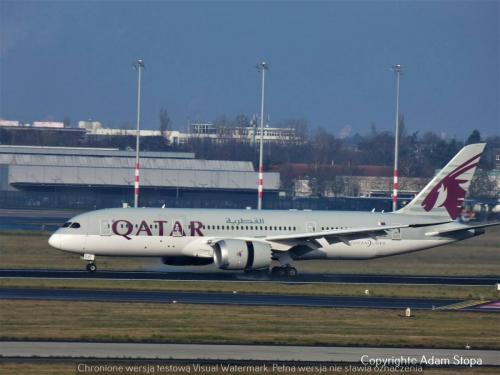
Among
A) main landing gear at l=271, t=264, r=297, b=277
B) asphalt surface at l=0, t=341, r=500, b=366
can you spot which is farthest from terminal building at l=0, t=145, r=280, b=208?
asphalt surface at l=0, t=341, r=500, b=366

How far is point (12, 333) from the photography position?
30078 mm

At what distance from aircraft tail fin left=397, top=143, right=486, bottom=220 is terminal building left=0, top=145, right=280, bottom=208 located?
180ft

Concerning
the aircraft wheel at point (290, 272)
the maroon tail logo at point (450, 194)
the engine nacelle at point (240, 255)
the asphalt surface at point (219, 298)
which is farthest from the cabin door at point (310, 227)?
the asphalt surface at point (219, 298)

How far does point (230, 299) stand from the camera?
133 feet

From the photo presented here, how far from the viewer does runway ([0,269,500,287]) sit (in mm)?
48716

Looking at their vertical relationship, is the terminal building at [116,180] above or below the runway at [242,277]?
above

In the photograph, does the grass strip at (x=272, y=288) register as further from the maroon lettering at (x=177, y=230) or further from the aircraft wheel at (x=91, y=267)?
the maroon lettering at (x=177, y=230)

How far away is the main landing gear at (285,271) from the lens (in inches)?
2073

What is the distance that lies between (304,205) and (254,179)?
521 inches

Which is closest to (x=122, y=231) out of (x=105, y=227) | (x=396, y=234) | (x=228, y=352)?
(x=105, y=227)

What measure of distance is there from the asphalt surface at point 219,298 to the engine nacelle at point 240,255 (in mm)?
8131

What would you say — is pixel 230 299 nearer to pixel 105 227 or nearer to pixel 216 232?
pixel 216 232

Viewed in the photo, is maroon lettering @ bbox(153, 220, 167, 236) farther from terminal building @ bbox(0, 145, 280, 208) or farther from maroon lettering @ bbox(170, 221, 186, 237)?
terminal building @ bbox(0, 145, 280, 208)

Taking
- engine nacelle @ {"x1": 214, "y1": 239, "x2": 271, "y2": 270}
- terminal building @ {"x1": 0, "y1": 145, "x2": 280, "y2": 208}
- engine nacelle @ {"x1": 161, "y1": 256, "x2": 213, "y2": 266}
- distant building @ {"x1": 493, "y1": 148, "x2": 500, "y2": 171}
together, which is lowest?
engine nacelle @ {"x1": 161, "y1": 256, "x2": 213, "y2": 266}
